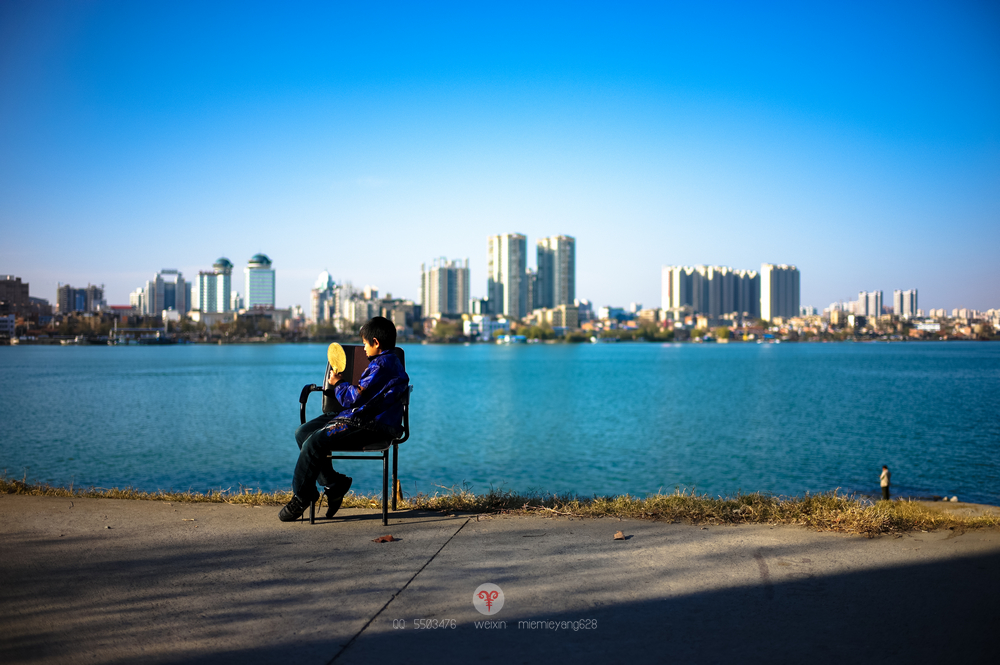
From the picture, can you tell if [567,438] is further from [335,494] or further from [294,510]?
[294,510]

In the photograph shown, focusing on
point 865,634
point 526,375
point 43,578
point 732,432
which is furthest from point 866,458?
point 526,375

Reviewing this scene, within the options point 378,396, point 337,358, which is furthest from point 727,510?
point 337,358

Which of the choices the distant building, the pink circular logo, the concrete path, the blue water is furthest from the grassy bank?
the distant building

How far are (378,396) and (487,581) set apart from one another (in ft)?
6.35

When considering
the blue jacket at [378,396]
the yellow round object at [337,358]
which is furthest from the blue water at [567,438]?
the blue jacket at [378,396]

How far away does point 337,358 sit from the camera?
5.73m

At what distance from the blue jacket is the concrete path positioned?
836mm

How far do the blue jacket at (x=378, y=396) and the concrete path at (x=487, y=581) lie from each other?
836 mm

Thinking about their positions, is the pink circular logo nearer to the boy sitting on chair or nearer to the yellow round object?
the boy sitting on chair

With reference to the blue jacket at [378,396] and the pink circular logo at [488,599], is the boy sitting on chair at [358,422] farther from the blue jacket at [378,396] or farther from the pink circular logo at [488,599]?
the pink circular logo at [488,599]

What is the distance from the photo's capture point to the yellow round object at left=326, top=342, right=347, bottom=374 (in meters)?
5.66

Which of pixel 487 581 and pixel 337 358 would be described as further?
pixel 337 358

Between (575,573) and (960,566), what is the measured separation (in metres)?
2.44

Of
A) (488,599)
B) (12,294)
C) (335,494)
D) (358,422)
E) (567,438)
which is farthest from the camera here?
(12,294)
